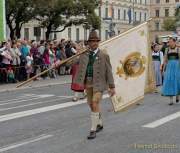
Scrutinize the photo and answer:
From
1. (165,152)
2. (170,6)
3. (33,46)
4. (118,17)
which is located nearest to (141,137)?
(165,152)

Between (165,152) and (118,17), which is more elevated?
(118,17)

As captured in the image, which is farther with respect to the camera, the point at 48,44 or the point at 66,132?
the point at 48,44

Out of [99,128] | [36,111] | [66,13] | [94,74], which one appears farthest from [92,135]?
[66,13]

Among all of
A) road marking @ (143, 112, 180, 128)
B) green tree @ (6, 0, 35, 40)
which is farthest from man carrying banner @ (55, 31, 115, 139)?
green tree @ (6, 0, 35, 40)

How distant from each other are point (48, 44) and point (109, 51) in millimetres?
14473

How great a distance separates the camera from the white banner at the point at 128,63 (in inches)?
392

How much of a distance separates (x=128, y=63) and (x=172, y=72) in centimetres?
352

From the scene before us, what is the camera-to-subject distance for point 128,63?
10188 millimetres

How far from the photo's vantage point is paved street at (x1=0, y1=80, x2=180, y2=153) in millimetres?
8141

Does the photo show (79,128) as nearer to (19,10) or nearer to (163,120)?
(163,120)

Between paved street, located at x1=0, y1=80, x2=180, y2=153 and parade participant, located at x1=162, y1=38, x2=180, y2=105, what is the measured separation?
407 mm

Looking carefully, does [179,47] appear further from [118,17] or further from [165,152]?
[118,17]

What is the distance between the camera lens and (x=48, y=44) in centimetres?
2412

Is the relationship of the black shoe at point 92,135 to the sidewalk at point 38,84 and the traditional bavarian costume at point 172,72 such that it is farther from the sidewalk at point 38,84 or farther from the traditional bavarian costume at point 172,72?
the sidewalk at point 38,84
